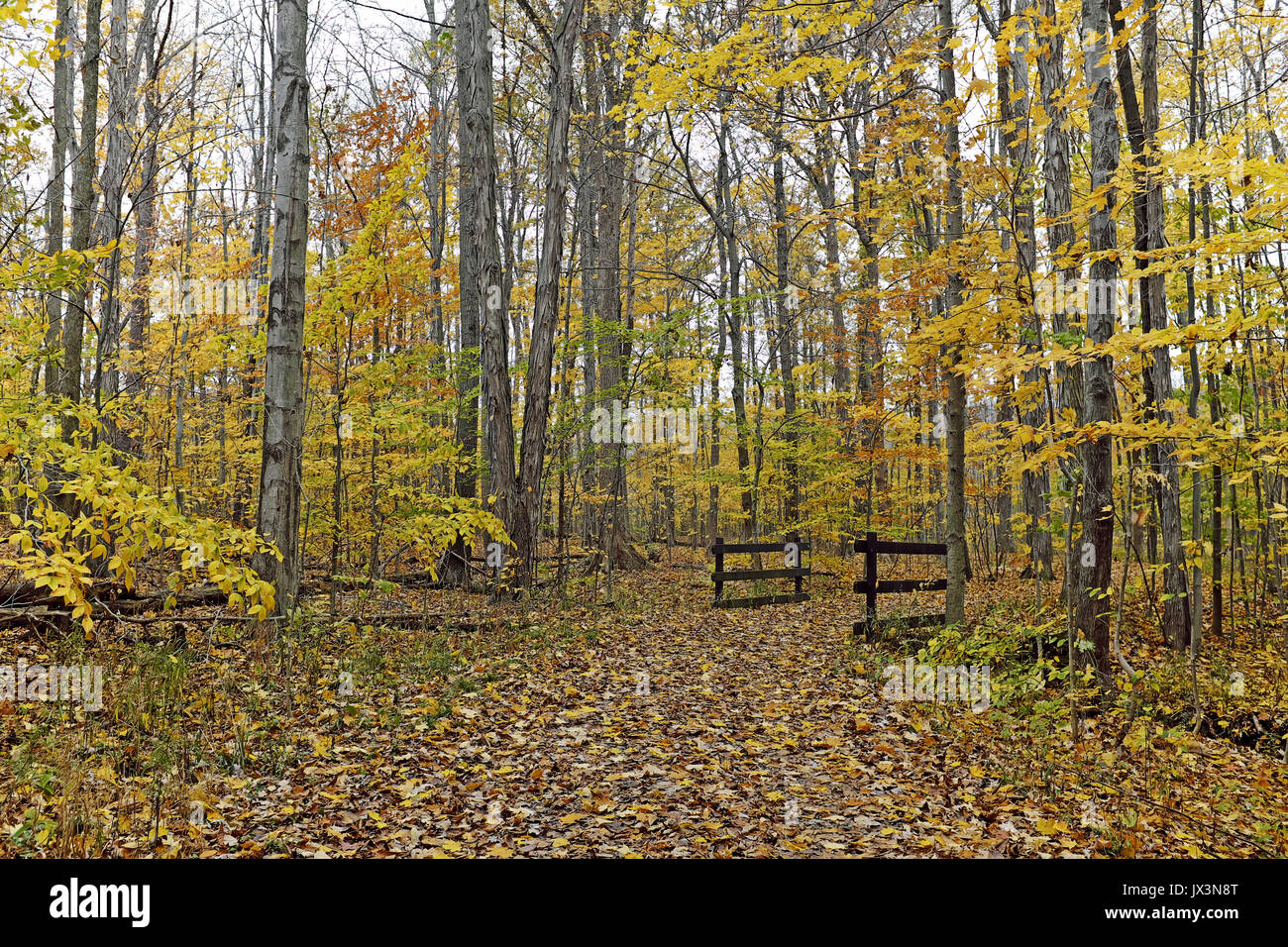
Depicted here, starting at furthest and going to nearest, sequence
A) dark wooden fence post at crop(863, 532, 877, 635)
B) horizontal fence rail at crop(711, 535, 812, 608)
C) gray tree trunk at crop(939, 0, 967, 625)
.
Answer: horizontal fence rail at crop(711, 535, 812, 608), dark wooden fence post at crop(863, 532, 877, 635), gray tree trunk at crop(939, 0, 967, 625)

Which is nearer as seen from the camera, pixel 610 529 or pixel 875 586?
pixel 875 586

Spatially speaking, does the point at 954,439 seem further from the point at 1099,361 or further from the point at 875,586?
the point at 1099,361

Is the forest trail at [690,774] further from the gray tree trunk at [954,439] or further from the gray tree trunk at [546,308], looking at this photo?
the gray tree trunk at [546,308]

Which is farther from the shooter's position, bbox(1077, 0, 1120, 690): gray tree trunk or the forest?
bbox(1077, 0, 1120, 690): gray tree trunk

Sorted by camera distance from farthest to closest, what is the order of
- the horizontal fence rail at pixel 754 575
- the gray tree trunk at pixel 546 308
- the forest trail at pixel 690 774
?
the horizontal fence rail at pixel 754 575 → the gray tree trunk at pixel 546 308 → the forest trail at pixel 690 774

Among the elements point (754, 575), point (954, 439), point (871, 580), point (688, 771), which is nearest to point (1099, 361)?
point (954, 439)

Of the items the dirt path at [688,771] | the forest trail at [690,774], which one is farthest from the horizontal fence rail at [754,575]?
the forest trail at [690,774]

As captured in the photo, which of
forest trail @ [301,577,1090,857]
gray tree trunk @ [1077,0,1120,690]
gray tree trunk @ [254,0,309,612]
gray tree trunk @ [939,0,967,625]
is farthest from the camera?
gray tree trunk @ [939,0,967,625]

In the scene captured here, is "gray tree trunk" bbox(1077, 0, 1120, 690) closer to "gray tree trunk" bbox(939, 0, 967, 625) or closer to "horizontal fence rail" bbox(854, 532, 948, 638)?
"gray tree trunk" bbox(939, 0, 967, 625)

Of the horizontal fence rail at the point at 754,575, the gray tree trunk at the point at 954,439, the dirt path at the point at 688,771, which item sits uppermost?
the gray tree trunk at the point at 954,439

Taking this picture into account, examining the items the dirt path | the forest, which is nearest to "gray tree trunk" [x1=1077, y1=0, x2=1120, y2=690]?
the forest

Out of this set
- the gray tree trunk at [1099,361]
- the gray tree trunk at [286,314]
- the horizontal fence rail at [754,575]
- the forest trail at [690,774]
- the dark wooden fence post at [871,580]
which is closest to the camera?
the forest trail at [690,774]

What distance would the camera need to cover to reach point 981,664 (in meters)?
6.90
